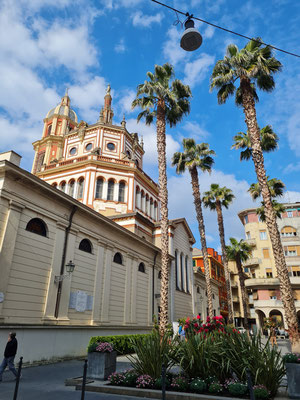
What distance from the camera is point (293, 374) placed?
682 cm

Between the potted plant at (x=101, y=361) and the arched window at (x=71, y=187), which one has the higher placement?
the arched window at (x=71, y=187)

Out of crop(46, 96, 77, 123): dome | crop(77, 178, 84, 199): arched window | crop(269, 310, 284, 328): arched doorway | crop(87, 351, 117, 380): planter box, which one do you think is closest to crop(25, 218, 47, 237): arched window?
crop(87, 351, 117, 380): planter box

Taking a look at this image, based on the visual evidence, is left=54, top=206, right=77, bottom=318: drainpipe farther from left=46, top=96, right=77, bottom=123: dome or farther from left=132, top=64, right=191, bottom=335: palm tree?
left=46, top=96, right=77, bottom=123: dome

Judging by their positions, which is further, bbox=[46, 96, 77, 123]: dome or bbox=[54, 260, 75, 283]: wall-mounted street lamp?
bbox=[46, 96, 77, 123]: dome

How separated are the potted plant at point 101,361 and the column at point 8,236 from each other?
4.27m

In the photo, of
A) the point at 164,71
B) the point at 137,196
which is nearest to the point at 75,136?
the point at 137,196

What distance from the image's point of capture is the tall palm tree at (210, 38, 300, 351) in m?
14.8

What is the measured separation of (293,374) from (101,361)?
554 centimetres

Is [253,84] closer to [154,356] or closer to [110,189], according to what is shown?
[154,356]

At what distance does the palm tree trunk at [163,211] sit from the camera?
15.5 m

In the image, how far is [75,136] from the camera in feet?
125

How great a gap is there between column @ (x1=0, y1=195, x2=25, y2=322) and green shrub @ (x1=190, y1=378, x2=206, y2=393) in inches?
308

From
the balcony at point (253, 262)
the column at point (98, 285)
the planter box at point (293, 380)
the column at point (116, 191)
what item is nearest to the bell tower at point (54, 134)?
the column at point (116, 191)

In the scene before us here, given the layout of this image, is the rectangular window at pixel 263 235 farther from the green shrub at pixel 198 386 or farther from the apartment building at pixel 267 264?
the green shrub at pixel 198 386
